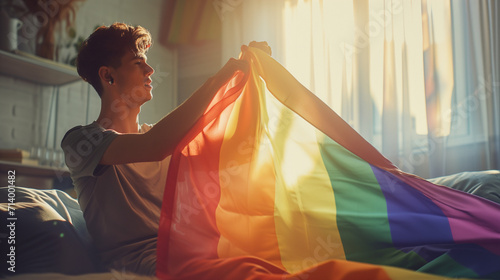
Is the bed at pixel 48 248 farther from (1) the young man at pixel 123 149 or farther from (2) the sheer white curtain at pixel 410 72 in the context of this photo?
(2) the sheer white curtain at pixel 410 72

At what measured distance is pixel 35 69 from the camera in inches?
106

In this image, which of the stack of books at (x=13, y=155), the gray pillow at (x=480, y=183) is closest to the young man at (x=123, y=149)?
the gray pillow at (x=480, y=183)

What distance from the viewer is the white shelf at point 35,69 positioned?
255 centimetres

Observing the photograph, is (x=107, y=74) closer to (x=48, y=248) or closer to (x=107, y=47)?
(x=107, y=47)

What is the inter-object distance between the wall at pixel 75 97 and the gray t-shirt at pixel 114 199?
1.85 meters

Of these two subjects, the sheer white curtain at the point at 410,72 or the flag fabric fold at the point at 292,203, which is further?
the sheer white curtain at the point at 410,72

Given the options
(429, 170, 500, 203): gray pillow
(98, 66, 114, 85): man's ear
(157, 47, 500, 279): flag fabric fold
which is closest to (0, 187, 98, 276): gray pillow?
(157, 47, 500, 279): flag fabric fold

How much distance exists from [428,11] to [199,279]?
214 centimetres

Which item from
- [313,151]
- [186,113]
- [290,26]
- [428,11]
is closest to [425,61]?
[428,11]

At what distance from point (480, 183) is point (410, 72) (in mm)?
1153

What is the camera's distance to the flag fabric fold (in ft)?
2.95

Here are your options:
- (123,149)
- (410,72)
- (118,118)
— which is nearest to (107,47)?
(118,118)

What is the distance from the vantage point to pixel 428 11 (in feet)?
7.94

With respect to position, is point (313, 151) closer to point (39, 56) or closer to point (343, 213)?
point (343, 213)
